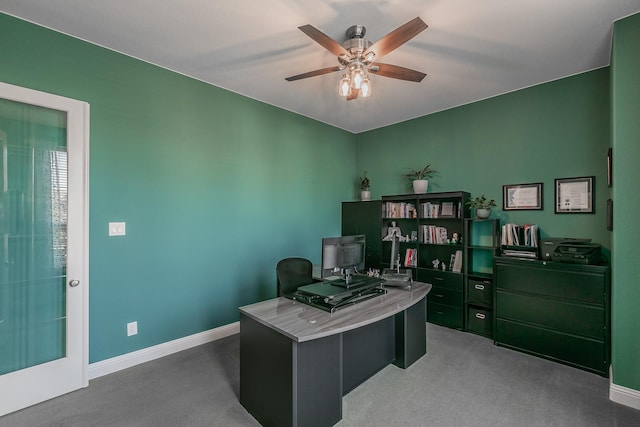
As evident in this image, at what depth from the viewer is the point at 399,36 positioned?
5.90 ft

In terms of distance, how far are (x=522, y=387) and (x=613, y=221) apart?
1543 millimetres

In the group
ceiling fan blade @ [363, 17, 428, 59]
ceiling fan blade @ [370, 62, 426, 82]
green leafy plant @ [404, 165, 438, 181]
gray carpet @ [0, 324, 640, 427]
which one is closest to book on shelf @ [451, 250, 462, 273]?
gray carpet @ [0, 324, 640, 427]

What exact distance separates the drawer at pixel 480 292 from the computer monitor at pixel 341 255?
72.3 inches

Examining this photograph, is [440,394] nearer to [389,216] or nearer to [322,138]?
[389,216]

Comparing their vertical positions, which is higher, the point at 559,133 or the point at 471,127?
the point at 471,127

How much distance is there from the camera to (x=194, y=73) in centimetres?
296

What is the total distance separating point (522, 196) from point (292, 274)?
2.88m

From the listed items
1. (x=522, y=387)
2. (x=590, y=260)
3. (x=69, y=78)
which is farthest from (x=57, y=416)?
(x=590, y=260)

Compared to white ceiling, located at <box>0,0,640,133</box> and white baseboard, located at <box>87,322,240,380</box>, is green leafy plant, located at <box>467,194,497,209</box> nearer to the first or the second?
white ceiling, located at <box>0,0,640,133</box>

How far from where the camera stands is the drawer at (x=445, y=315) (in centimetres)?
347

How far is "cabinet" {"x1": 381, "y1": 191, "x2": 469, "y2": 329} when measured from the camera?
3.54 m

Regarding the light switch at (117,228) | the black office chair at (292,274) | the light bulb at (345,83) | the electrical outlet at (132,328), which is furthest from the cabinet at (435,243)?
the light switch at (117,228)

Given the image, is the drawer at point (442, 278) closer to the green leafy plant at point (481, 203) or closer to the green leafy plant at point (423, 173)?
the green leafy plant at point (481, 203)

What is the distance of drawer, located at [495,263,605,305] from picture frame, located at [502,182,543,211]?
80 cm
